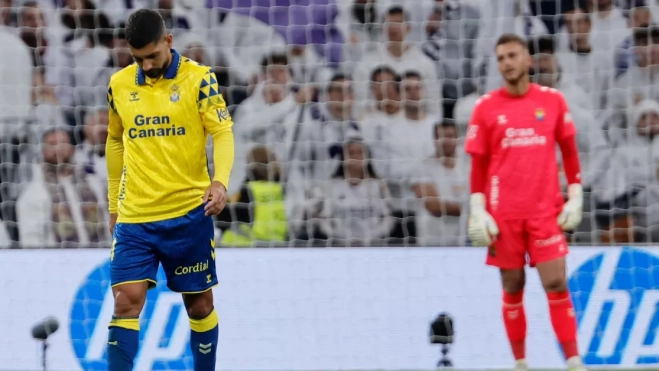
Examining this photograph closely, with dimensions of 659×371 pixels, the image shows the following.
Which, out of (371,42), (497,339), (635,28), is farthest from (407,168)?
(635,28)

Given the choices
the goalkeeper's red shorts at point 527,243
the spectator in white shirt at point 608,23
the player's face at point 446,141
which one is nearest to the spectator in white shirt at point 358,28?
the player's face at point 446,141

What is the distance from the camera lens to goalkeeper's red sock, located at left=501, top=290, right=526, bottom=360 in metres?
5.00

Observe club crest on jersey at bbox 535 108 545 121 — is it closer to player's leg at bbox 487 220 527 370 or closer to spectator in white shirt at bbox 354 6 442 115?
player's leg at bbox 487 220 527 370

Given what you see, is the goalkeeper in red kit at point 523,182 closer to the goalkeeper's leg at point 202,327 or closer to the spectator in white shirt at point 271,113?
the goalkeeper's leg at point 202,327

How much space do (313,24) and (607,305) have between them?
272cm

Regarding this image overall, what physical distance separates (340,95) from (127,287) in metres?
2.88

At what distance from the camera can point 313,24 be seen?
716 cm

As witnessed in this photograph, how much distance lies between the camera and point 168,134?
4457 mm

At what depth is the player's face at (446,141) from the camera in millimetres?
6777

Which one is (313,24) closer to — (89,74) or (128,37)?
(89,74)

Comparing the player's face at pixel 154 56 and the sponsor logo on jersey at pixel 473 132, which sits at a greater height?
the player's face at pixel 154 56

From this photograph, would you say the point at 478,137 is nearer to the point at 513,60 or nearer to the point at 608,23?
the point at 513,60

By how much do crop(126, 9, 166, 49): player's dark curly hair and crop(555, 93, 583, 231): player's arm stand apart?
1909mm

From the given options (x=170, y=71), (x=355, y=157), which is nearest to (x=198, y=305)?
(x=170, y=71)
